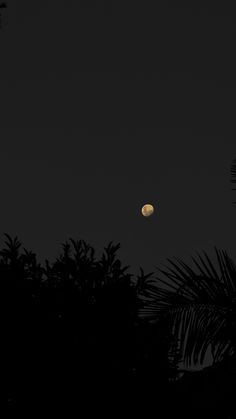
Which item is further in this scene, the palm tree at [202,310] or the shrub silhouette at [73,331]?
the shrub silhouette at [73,331]

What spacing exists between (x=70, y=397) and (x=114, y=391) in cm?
66

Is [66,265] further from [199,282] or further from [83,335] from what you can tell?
[199,282]

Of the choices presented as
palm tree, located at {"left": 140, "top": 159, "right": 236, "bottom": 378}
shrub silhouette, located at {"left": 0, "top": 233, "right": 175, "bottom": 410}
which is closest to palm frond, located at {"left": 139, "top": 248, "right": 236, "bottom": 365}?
palm tree, located at {"left": 140, "top": 159, "right": 236, "bottom": 378}

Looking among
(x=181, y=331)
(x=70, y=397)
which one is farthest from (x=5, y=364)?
(x=181, y=331)

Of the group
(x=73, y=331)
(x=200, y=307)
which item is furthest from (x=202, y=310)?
(x=73, y=331)

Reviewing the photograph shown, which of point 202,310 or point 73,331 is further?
point 73,331

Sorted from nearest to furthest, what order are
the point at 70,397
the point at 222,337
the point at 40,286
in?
the point at 222,337 → the point at 70,397 → the point at 40,286

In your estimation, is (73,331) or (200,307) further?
(73,331)

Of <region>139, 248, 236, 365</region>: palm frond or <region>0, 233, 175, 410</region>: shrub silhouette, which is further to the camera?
<region>0, 233, 175, 410</region>: shrub silhouette

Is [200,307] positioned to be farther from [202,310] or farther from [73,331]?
[73,331]

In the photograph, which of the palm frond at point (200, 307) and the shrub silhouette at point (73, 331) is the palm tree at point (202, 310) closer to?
the palm frond at point (200, 307)

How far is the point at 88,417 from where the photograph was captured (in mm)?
8969

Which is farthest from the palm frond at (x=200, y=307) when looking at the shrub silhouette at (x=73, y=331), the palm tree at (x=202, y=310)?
the shrub silhouette at (x=73, y=331)

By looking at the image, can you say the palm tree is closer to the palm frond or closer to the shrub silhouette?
the palm frond
